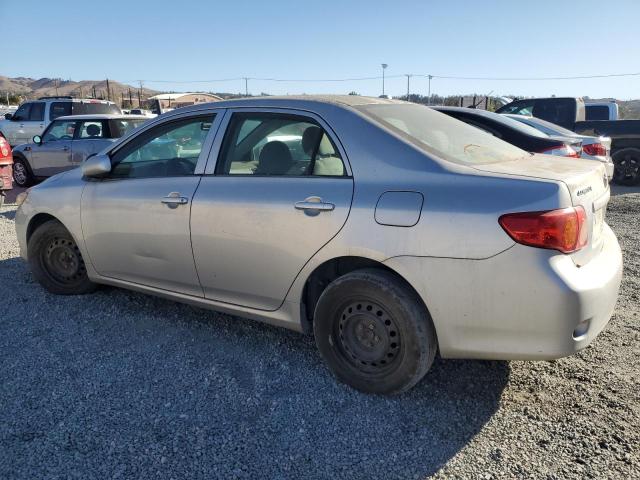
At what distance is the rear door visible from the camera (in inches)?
122

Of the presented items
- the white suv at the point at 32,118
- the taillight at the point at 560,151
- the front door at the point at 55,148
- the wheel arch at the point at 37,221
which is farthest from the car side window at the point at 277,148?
the white suv at the point at 32,118

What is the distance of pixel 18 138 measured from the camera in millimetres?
15344

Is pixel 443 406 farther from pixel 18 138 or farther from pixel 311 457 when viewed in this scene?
pixel 18 138

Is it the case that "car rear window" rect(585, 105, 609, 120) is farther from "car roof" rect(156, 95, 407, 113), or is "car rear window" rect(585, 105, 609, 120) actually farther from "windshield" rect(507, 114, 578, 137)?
"car roof" rect(156, 95, 407, 113)

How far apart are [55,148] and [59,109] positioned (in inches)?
187

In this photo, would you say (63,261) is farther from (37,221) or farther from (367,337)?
(367,337)

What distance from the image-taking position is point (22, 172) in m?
11.3

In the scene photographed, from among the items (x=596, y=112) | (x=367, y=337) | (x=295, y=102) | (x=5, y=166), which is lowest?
(x=367, y=337)

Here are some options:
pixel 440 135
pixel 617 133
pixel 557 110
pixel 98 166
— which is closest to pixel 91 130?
pixel 98 166

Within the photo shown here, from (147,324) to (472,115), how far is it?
5.01 meters

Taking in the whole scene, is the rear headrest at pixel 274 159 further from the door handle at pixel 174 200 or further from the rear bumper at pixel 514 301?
the rear bumper at pixel 514 301

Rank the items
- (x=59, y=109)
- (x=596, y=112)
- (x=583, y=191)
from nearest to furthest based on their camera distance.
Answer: (x=583, y=191)
(x=59, y=109)
(x=596, y=112)

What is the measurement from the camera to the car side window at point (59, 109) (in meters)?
14.0

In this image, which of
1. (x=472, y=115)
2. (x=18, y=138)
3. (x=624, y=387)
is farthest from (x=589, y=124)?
(x=18, y=138)
